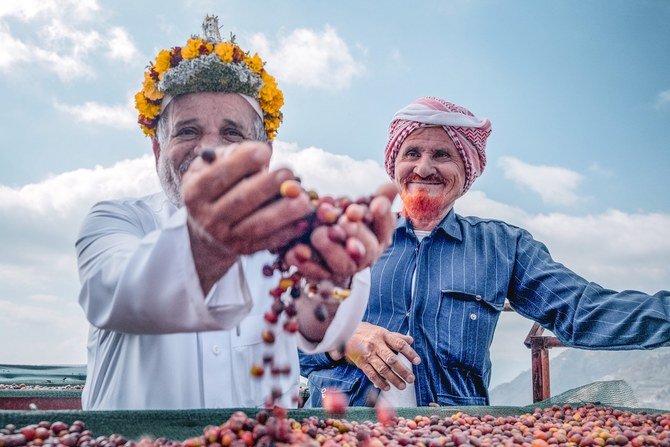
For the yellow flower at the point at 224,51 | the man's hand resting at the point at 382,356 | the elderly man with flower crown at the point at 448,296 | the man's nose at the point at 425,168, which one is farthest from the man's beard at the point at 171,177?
the man's nose at the point at 425,168

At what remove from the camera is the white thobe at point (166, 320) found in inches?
69.5

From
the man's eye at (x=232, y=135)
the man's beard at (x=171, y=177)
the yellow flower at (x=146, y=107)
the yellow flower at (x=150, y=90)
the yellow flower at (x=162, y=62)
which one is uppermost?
the yellow flower at (x=162, y=62)

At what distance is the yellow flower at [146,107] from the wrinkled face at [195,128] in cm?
16

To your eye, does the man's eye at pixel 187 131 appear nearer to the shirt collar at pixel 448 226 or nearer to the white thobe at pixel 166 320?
the white thobe at pixel 166 320

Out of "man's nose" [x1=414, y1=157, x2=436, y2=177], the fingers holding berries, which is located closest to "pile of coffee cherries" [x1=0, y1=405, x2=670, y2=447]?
the fingers holding berries

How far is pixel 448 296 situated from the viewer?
4.12 meters

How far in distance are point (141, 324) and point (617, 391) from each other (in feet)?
11.7

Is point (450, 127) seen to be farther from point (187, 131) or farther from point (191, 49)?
point (187, 131)

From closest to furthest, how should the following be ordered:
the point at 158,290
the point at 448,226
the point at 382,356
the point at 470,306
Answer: the point at 158,290, the point at 382,356, the point at 470,306, the point at 448,226

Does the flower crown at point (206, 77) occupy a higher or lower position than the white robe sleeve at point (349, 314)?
higher

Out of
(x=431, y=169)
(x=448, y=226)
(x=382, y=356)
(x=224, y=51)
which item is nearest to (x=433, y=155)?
(x=431, y=169)

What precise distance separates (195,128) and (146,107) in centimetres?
52

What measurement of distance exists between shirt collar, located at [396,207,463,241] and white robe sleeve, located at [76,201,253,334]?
2724 millimetres

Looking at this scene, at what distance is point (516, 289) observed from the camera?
4395 mm
